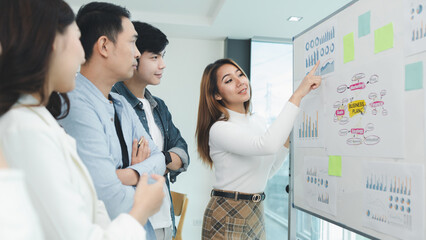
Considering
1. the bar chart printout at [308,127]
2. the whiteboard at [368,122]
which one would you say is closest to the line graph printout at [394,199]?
the whiteboard at [368,122]

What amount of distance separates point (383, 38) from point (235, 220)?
41.6 inches

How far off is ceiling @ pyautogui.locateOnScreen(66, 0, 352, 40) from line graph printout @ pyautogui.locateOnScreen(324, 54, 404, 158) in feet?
6.85

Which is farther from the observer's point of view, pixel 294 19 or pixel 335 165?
pixel 294 19

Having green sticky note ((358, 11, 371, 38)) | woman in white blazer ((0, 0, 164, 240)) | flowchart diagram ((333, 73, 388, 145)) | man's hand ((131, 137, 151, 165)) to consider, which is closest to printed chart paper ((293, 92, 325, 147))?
flowchart diagram ((333, 73, 388, 145))

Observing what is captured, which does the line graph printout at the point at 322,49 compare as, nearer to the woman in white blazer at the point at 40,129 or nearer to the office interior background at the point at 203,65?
the woman in white blazer at the point at 40,129

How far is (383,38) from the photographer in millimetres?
1170

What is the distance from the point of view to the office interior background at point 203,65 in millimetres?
3875

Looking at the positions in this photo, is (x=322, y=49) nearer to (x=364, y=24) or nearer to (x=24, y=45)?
(x=364, y=24)

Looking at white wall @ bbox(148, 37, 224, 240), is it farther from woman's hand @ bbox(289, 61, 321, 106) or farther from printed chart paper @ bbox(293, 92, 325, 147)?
woman's hand @ bbox(289, 61, 321, 106)

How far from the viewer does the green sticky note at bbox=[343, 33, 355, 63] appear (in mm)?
Answer: 1325

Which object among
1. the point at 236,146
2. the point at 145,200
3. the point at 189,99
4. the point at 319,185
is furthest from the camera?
the point at 189,99

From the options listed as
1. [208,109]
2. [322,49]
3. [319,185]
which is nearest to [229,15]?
[208,109]

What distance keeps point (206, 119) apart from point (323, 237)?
134 centimetres

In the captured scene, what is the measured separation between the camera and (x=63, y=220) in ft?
2.04
